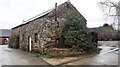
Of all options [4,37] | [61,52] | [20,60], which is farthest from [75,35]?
Answer: [4,37]

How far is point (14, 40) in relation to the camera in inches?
1226

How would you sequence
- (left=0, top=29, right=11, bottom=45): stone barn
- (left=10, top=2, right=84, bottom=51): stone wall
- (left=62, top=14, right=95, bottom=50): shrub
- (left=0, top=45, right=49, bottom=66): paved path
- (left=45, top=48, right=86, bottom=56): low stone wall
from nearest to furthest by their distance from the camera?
(left=0, top=45, right=49, bottom=66): paved path < (left=45, top=48, right=86, bottom=56): low stone wall < (left=62, top=14, right=95, bottom=50): shrub < (left=10, top=2, right=84, bottom=51): stone wall < (left=0, top=29, right=11, bottom=45): stone barn

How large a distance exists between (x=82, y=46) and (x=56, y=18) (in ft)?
13.7

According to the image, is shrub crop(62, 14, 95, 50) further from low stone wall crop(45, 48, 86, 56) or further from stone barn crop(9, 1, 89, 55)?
stone barn crop(9, 1, 89, 55)

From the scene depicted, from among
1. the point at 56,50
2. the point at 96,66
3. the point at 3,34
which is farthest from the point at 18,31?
the point at 3,34

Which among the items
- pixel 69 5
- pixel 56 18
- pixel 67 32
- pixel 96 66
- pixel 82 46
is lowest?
pixel 96 66

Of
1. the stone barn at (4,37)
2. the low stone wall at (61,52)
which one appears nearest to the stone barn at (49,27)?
the low stone wall at (61,52)

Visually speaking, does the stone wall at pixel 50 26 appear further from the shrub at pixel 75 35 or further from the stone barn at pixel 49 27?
the shrub at pixel 75 35

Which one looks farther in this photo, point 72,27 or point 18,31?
point 18,31

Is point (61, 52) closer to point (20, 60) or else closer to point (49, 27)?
point (49, 27)

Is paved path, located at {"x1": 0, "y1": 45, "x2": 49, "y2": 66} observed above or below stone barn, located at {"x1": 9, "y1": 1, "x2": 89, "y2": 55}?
below

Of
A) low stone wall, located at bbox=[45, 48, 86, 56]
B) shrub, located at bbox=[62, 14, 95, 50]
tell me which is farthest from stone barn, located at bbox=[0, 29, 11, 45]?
low stone wall, located at bbox=[45, 48, 86, 56]

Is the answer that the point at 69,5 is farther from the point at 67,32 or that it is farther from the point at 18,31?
the point at 18,31

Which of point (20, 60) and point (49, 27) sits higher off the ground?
point (49, 27)
